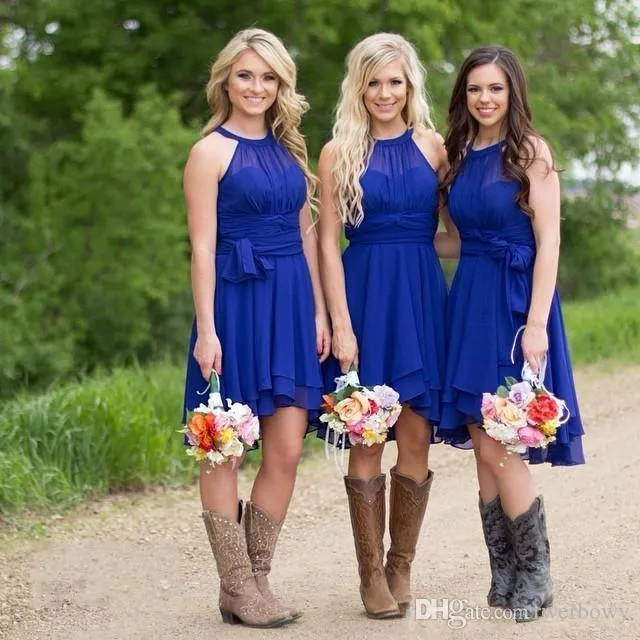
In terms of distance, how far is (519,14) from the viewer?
13289mm

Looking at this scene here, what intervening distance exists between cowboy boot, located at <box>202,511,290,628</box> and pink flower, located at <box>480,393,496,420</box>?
0.96 metres

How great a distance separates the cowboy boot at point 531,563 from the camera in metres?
4.25

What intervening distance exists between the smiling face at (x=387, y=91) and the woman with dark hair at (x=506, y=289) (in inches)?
9.3

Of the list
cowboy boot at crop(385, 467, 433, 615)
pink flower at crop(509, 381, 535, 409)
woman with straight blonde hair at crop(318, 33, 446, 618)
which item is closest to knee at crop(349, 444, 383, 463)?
woman with straight blonde hair at crop(318, 33, 446, 618)

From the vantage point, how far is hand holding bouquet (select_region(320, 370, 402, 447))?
4141 mm

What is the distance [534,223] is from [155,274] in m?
6.73

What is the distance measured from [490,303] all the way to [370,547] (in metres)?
0.97

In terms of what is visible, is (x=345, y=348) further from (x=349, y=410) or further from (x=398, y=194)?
(x=398, y=194)

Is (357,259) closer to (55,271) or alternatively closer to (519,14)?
(55,271)

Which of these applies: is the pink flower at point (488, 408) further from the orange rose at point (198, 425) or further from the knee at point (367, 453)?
the orange rose at point (198, 425)

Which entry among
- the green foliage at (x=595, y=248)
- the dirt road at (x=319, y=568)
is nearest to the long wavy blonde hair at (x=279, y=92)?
the dirt road at (x=319, y=568)

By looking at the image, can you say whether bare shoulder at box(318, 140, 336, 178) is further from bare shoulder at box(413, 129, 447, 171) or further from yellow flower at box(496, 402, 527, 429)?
yellow flower at box(496, 402, 527, 429)

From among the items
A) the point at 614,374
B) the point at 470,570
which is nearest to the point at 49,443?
the point at 470,570

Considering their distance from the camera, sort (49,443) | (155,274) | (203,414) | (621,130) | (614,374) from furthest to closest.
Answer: (621,130), (155,274), (614,374), (49,443), (203,414)
